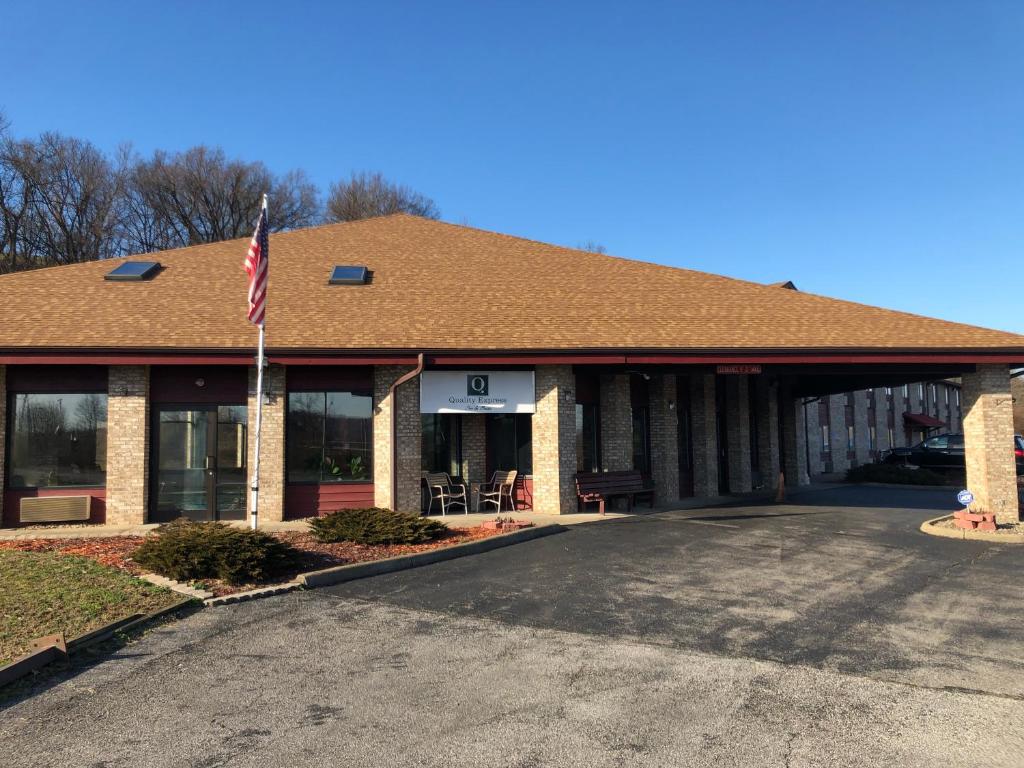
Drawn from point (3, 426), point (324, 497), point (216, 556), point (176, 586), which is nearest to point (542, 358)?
point (324, 497)

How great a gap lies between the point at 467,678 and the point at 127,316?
1271 centimetres

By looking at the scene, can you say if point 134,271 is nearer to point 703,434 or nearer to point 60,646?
point 60,646

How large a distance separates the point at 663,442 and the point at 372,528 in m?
9.46

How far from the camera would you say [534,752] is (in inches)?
181

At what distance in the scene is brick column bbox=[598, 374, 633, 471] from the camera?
1741 cm

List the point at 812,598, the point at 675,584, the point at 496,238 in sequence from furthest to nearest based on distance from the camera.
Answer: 1. the point at 496,238
2. the point at 675,584
3. the point at 812,598

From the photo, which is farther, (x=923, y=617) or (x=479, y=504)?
(x=479, y=504)

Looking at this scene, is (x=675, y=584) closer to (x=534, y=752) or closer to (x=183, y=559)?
(x=534, y=752)

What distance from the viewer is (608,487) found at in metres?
16.4

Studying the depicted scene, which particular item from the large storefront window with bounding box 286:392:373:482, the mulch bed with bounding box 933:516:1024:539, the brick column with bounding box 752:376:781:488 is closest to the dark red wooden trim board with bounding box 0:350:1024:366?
the large storefront window with bounding box 286:392:373:482

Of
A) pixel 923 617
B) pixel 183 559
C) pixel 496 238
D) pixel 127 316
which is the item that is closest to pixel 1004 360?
pixel 923 617

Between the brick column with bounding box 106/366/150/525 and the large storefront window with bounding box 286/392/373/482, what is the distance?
2.86 meters

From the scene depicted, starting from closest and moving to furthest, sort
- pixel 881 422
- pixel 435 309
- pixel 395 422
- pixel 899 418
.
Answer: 1. pixel 395 422
2. pixel 435 309
3. pixel 881 422
4. pixel 899 418

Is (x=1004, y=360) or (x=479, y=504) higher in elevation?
(x=1004, y=360)
